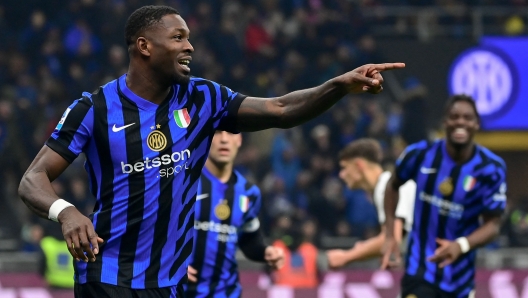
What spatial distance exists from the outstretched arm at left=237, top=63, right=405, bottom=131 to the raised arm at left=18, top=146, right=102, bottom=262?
3.12ft

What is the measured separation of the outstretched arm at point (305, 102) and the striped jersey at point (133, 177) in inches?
12.6

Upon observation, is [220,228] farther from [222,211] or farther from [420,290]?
[420,290]

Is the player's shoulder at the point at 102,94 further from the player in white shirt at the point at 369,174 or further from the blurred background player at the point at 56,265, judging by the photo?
the blurred background player at the point at 56,265

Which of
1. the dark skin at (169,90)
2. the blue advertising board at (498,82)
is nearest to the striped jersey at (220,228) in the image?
the dark skin at (169,90)

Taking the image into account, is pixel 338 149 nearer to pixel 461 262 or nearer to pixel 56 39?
pixel 56 39

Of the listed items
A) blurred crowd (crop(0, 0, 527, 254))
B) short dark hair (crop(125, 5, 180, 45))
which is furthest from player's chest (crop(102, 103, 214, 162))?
blurred crowd (crop(0, 0, 527, 254))

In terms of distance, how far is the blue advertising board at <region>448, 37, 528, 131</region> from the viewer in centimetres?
1759

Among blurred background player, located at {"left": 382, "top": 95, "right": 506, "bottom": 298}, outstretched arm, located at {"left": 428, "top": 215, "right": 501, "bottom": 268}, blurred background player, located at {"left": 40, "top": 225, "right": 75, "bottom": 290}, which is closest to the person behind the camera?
outstretched arm, located at {"left": 428, "top": 215, "right": 501, "bottom": 268}

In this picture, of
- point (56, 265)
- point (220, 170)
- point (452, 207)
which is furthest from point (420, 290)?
point (56, 265)

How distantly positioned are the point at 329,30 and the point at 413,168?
33.6 feet

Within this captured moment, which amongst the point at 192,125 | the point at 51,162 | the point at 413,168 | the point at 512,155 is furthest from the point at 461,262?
the point at 512,155

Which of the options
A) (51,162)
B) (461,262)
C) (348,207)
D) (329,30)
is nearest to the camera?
(51,162)

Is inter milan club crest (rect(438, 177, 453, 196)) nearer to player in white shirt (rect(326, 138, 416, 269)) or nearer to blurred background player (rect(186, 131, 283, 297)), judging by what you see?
player in white shirt (rect(326, 138, 416, 269))

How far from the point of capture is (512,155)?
Answer: 18516 mm
